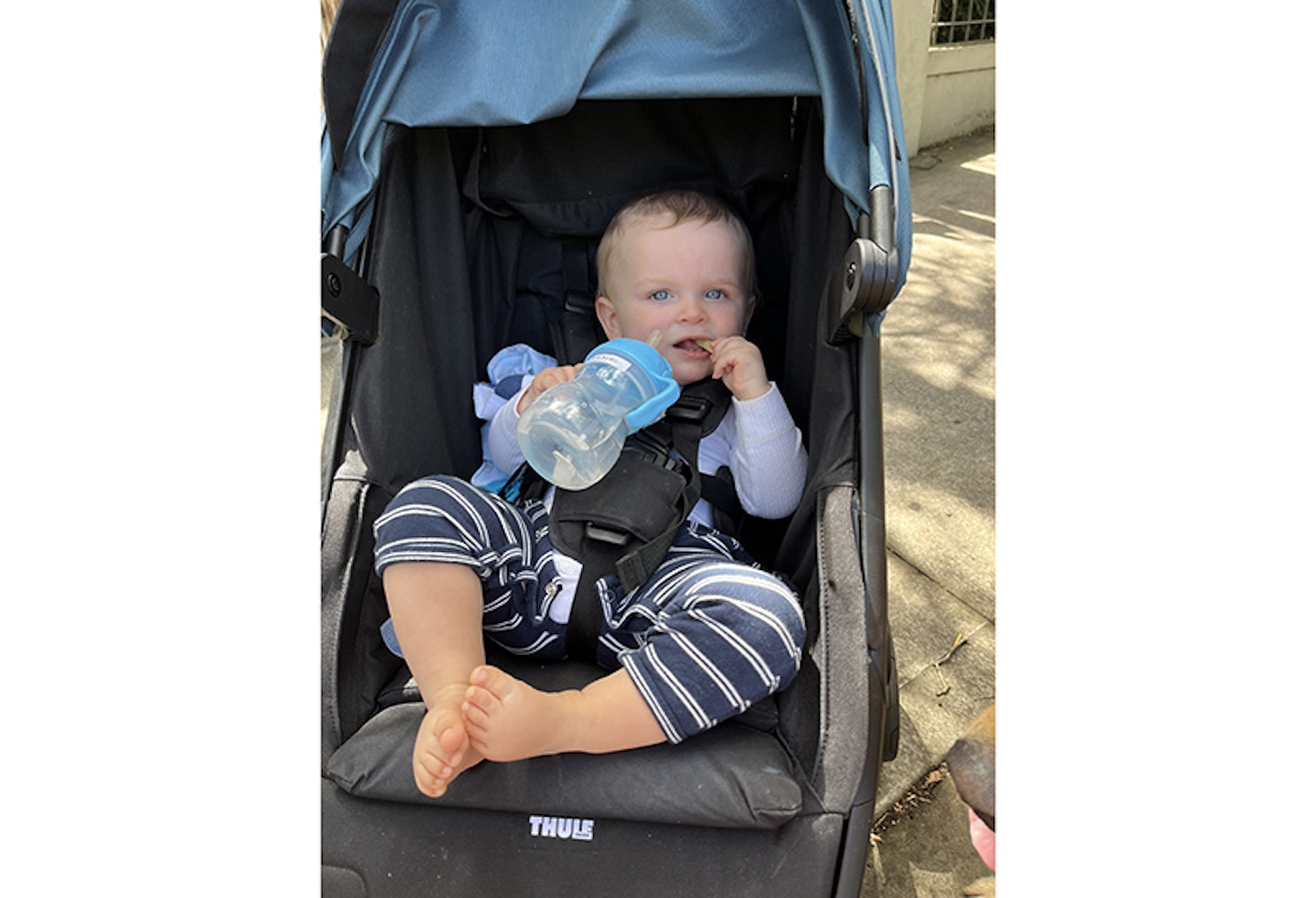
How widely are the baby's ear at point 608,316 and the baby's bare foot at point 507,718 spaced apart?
91cm

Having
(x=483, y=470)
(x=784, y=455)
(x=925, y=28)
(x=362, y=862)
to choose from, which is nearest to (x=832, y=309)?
(x=784, y=455)

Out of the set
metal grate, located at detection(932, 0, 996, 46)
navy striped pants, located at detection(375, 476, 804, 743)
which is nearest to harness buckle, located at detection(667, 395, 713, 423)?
navy striped pants, located at detection(375, 476, 804, 743)

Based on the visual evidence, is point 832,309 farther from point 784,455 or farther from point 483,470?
point 483,470

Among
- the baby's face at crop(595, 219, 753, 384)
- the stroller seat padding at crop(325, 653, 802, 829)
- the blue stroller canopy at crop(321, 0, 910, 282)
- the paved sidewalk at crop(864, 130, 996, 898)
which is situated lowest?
the paved sidewalk at crop(864, 130, 996, 898)

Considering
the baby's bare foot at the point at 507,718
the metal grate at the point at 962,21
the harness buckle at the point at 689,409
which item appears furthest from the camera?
the metal grate at the point at 962,21

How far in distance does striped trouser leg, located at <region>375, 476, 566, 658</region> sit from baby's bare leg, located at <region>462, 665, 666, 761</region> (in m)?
0.26

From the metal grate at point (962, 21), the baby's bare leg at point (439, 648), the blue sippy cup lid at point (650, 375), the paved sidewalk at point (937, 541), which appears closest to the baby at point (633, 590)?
the baby's bare leg at point (439, 648)

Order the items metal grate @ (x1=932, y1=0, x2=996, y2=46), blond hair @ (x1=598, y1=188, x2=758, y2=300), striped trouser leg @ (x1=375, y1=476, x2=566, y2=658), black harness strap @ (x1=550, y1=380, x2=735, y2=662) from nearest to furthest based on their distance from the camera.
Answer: striped trouser leg @ (x1=375, y1=476, x2=566, y2=658) → black harness strap @ (x1=550, y1=380, x2=735, y2=662) → blond hair @ (x1=598, y1=188, x2=758, y2=300) → metal grate @ (x1=932, y1=0, x2=996, y2=46)

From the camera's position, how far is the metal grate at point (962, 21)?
5555 millimetres

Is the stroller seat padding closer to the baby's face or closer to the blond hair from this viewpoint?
the baby's face

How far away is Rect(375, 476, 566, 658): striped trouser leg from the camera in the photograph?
Answer: 1.38 m

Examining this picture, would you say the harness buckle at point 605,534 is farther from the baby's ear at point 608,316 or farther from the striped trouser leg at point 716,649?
the baby's ear at point 608,316

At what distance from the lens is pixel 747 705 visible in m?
1.26

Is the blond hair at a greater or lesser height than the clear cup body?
greater
